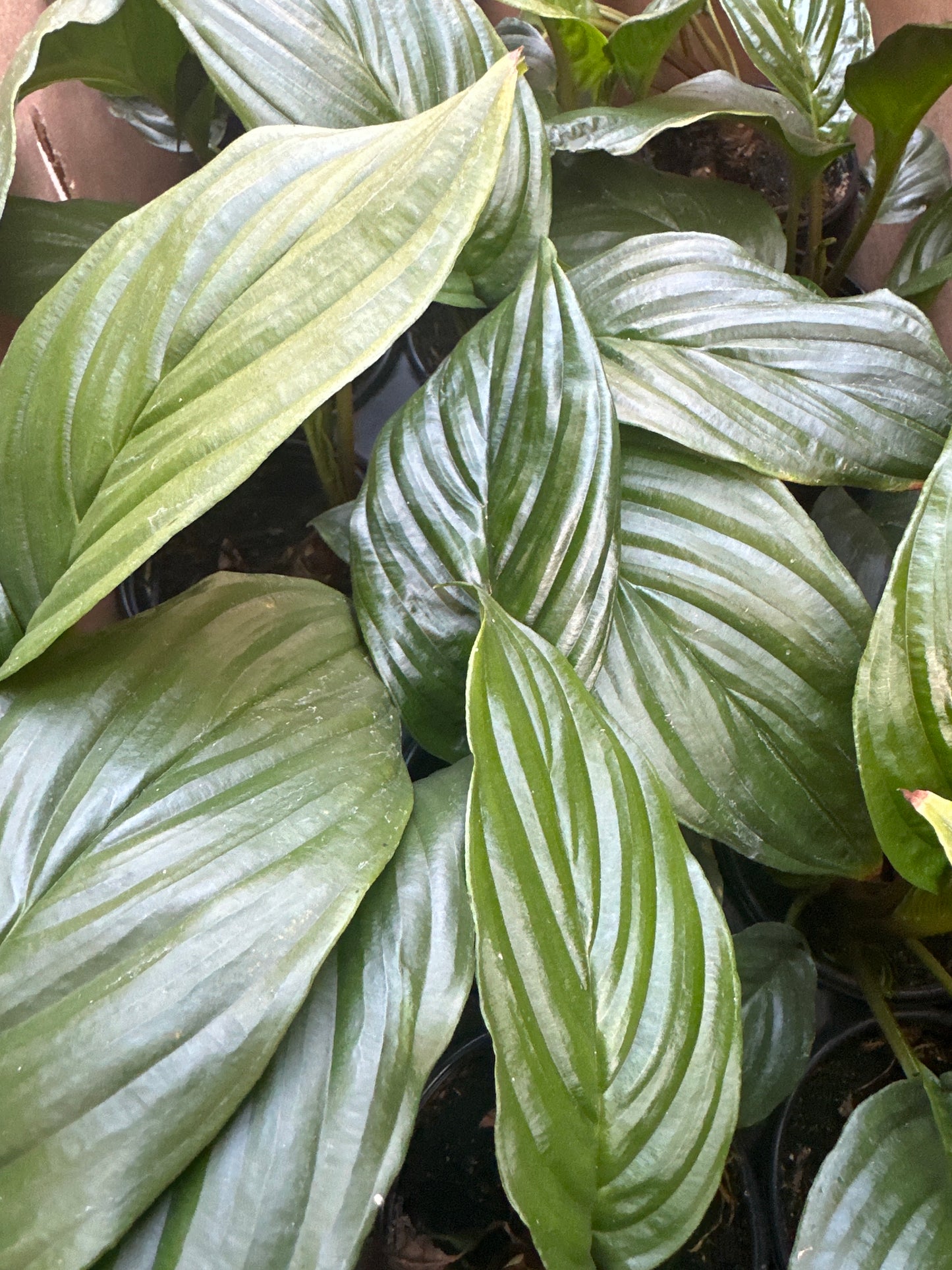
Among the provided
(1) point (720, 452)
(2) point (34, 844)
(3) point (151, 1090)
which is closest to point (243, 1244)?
(3) point (151, 1090)

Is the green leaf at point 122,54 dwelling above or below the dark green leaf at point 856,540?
above

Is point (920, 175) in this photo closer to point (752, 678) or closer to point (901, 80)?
point (901, 80)

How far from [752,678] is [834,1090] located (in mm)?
378

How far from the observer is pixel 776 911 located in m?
0.74

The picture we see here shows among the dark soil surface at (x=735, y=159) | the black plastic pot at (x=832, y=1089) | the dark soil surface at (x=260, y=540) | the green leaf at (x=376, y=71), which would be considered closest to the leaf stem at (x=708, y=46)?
the dark soil surface at (x=735, y=159)

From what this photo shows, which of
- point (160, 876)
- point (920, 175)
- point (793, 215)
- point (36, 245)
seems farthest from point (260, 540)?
point (920, 175)

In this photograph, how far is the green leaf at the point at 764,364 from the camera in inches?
22.0

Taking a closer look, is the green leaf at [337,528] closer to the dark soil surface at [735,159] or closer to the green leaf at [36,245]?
the green leaf at [36,245]

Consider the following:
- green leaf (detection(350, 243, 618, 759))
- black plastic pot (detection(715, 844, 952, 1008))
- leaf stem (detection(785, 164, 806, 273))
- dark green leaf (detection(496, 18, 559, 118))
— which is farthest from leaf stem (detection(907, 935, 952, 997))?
dark green leaf (detection(496, 18, 559, 118))

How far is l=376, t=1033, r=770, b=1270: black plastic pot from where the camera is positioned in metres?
0.59

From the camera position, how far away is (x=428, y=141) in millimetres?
395

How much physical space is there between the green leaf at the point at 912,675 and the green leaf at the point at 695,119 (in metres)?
0.37

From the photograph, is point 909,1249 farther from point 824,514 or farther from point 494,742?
point 824,514

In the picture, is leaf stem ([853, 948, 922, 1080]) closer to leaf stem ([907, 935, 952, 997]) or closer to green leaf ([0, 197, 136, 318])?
leaf stem ([907, 935, 952, 997])
